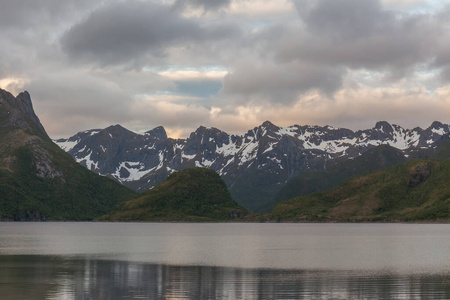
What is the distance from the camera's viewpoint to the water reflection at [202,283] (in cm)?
8269

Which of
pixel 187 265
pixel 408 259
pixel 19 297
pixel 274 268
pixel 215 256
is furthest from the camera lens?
pixel 215 256

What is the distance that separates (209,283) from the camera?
97.1 meters

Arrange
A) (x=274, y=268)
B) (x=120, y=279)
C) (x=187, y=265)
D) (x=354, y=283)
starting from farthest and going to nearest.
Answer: (x=187, y=265)
(x=274, y=268)
(x=120, y=279)
(x=354, y=283)

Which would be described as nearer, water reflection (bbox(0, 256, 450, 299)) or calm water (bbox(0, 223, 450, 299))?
water reflection (bbox(0, 256, 450, 299))

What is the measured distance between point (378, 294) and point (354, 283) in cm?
1289

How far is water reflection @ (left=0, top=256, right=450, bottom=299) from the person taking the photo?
271 ft

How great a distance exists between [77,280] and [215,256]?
63.1 meters

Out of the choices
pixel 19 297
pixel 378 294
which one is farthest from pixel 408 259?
pixel 19 297

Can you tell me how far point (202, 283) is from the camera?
97000 mm

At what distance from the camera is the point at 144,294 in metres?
83.1

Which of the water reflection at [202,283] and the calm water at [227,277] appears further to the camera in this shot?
the calm water at [227,277]

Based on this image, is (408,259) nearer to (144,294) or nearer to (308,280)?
(308,280)

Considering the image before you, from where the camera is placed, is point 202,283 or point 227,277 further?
point 227,277

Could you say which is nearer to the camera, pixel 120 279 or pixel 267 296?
pixel 267 296
